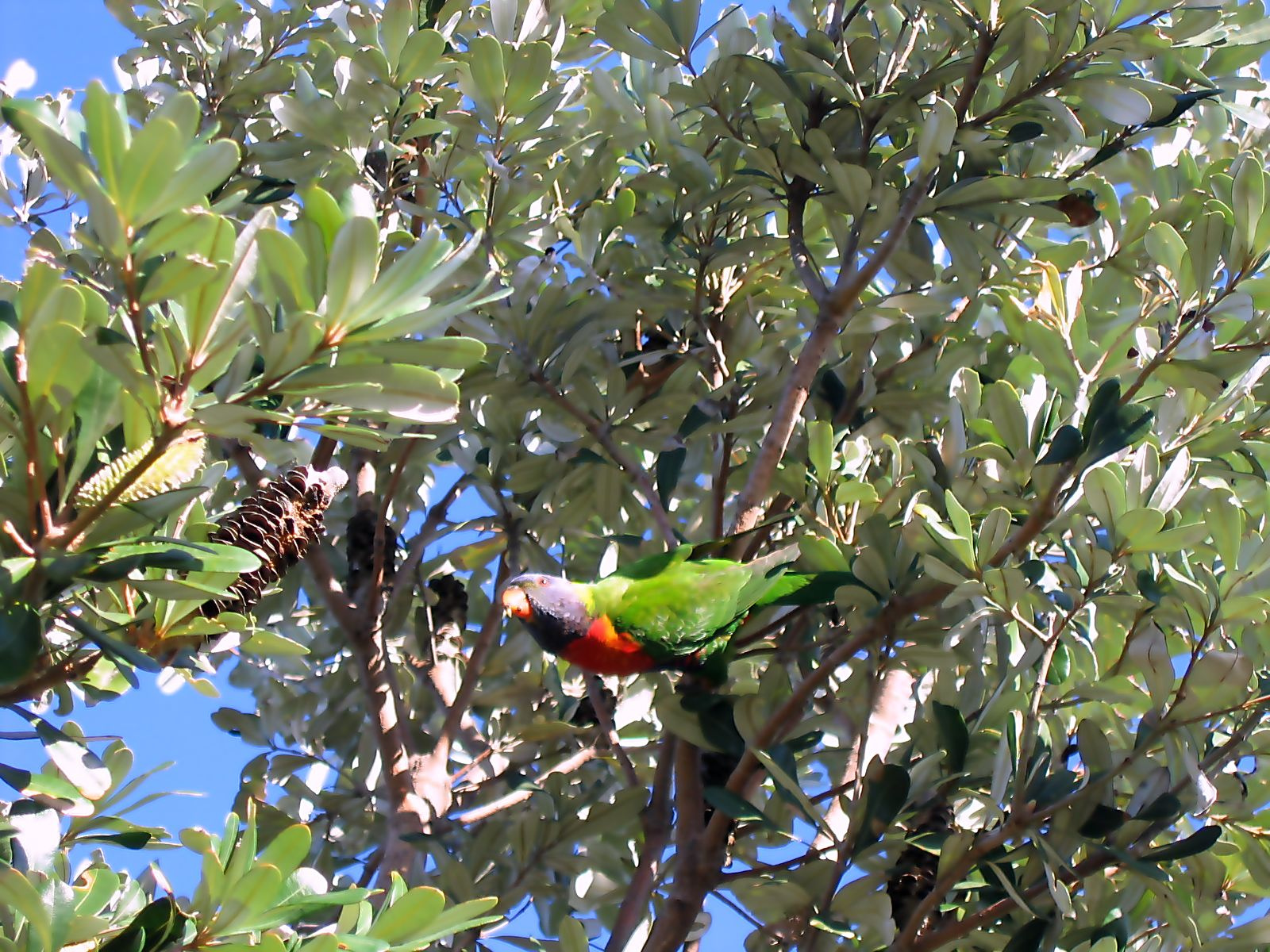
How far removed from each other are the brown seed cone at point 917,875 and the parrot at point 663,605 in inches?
16.6

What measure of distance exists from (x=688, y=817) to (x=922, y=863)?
1.35 ft

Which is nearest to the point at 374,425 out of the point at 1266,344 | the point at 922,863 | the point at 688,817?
the point at 688,817

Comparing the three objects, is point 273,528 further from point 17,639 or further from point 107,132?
point 107,132

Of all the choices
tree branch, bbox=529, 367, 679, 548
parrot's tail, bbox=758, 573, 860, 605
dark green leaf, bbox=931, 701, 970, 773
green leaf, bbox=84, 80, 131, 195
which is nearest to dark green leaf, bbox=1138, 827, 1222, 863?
dark green leaf, bbox=931, 701, 970, 773

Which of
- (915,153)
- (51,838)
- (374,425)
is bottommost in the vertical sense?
(51,838)

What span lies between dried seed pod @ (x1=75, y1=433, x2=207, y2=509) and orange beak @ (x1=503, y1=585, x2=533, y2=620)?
998mm

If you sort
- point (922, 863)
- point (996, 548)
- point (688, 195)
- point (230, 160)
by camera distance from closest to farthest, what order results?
point (230, 160) < point (996, 548) < point (922, 863) < point (688, 195)

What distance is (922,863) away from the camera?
2133 millimetres

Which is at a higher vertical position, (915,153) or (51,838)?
(915,153)

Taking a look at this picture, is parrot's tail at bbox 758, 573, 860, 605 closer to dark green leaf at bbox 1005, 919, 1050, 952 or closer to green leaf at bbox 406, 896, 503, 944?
dark green leaf at bbox 1005, 919, 1050, 952

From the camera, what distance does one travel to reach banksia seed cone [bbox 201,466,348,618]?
Result: 163 cm

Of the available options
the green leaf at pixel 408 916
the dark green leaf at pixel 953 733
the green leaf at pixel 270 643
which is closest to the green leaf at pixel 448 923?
the green leaf at pixel 408 916

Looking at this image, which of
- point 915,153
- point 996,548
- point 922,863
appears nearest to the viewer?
point 996,548

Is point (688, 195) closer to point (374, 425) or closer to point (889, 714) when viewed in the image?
point (374, 425)
